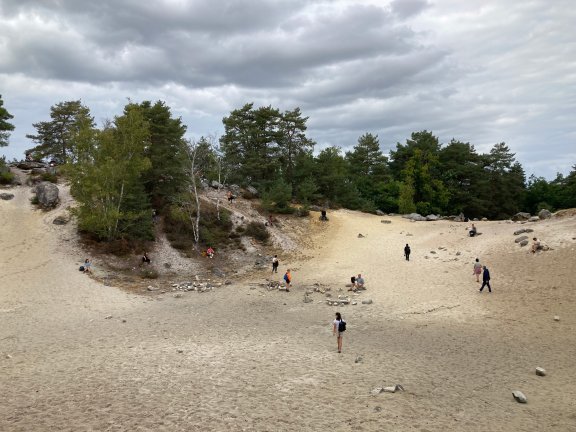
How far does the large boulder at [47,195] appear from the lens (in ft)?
126

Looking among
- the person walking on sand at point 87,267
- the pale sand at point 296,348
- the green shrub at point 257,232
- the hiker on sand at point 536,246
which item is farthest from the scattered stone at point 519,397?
the green shrub at point 257,232

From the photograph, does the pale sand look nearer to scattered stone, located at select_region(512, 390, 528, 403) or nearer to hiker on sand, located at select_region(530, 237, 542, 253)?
scattered stone, located at select_region(512, 390, 528, 403)

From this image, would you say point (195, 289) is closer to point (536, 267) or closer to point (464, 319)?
point (464, 319)

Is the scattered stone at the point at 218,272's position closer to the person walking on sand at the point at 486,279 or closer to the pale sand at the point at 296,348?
the pale sand at the point at 296,348

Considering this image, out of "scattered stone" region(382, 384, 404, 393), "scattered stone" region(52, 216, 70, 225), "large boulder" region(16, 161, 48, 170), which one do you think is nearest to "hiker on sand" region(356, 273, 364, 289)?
"scattered stone" region(382, 384, 404, 393)

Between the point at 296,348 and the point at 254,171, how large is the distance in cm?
3614

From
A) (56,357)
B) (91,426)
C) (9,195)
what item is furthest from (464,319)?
(9,195)

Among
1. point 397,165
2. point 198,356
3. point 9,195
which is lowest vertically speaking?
point 198,356

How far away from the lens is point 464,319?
21.0 m

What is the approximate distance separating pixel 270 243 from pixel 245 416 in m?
29.7

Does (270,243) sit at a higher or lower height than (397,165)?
lower

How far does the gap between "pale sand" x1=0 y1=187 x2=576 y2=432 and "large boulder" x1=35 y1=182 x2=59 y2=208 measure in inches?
194

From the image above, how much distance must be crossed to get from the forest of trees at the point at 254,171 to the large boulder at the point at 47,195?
488 centimetres

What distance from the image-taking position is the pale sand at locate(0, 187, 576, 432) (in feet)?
36.6
